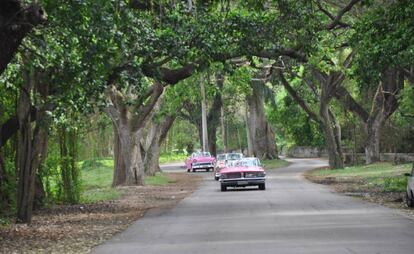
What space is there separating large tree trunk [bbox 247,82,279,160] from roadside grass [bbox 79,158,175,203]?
44.3 feet

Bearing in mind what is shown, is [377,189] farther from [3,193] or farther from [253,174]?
[3,193]

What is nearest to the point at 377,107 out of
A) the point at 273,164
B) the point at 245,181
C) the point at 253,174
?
the point at 273,164

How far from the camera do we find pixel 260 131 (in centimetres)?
6425

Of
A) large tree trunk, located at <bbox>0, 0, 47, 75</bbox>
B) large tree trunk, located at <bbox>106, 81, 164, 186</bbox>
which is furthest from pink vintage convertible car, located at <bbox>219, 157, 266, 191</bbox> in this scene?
large tree trunk, located at <bbox>0, 0, 47, 75</bbox>

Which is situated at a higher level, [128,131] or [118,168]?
[128,131]

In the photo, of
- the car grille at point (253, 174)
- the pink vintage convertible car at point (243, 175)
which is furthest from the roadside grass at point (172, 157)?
the car grille at point (253, 174)

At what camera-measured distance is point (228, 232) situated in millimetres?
14633

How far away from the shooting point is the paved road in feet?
39.5

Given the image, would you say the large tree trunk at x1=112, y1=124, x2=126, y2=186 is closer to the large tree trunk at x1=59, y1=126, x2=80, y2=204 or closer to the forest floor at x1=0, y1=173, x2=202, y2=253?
the forest floor at x1=0, y1=173, x2=202, y2=253

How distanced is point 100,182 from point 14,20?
1229 inches

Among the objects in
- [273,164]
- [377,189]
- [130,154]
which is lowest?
[377,189]

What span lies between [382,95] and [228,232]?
34.3 meters

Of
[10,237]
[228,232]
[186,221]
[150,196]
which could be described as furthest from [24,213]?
[150,196]

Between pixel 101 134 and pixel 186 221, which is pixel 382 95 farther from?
pixel 186 221
